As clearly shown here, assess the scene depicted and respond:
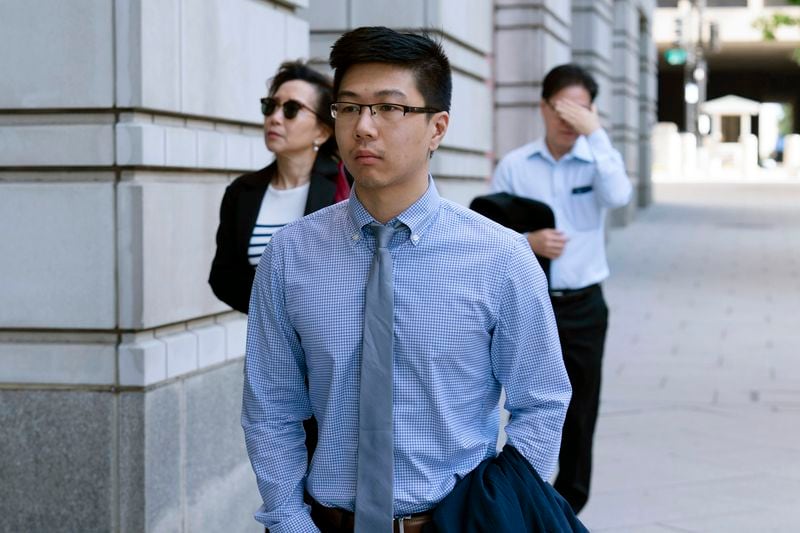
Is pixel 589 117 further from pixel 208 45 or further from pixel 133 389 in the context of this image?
pixel 133 389

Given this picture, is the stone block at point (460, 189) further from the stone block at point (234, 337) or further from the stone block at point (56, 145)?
the stone block at point (56, 145)

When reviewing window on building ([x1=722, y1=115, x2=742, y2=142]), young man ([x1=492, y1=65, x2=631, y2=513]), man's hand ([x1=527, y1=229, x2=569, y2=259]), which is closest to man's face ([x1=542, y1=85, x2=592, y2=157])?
young man ([x1=492, y1=65, x2=631, y2=513])

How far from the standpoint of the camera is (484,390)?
279 cm

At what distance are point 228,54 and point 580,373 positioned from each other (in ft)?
6.68

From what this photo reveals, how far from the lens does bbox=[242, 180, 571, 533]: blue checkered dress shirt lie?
2711mm

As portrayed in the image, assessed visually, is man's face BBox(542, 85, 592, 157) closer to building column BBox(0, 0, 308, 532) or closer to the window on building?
building column BBox(0, 0, 308, 532)

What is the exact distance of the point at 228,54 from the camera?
5.90 meters

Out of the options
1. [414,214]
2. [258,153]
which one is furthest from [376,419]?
→ [258,153]

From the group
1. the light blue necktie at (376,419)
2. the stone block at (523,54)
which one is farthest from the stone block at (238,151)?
the stone block at (523,54)

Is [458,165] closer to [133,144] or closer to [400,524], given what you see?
[133,144]

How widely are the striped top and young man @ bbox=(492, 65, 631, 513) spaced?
164 cm

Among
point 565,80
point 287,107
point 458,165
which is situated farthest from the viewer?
point 458,165

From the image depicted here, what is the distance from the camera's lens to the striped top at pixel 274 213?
14.8 feet

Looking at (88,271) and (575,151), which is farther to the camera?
(575,151)
